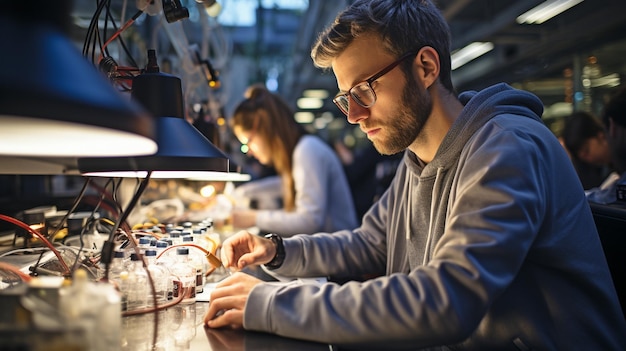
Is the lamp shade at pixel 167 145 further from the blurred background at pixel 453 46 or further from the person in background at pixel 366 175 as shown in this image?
the person in background at pixel 366 175

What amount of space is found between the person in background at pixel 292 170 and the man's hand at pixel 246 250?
5.35ft

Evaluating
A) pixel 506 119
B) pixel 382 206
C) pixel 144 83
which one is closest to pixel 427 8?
pixel 506 119

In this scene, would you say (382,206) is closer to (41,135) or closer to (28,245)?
(28,245)

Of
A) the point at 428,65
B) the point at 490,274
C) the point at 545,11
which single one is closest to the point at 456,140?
the point at 428,65

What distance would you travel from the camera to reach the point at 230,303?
117 centimetres

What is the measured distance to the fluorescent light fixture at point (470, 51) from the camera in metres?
4.50

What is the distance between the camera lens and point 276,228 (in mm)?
3320

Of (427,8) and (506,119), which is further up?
(427,8)

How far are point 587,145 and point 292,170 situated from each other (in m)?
2.47

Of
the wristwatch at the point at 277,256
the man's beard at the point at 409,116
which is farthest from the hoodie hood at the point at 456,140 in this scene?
the wristwatch at the point at 277,256

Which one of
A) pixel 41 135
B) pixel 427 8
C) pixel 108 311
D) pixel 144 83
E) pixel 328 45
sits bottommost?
pixel 108 311

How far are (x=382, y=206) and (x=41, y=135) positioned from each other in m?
1.47

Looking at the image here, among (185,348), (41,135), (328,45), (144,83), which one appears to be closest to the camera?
(41,135)

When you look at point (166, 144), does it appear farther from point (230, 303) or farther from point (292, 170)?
point (292, 170)
